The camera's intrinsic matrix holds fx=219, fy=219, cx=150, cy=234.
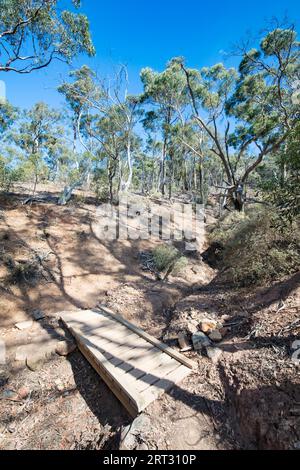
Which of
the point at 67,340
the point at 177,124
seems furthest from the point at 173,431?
the point at 177,124

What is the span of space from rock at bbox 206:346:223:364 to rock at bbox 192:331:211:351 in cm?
10

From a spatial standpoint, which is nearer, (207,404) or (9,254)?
(207,404)

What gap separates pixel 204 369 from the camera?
98.6 inches

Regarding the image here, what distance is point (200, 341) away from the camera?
2.89 metres

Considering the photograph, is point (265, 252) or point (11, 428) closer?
point (11, 428)

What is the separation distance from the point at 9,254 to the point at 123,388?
181 inches

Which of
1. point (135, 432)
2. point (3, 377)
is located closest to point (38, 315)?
point (3, 377)

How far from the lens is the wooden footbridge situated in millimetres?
2309

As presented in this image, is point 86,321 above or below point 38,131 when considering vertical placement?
below

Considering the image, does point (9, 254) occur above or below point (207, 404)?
above

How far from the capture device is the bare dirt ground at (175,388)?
187 centimetres

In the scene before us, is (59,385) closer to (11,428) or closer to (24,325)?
(11,428)

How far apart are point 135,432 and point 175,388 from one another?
589mm
